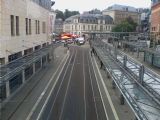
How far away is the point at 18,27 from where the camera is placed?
31.5 m

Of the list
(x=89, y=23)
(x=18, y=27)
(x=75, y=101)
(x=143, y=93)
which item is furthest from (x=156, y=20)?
(x=89, y=23)

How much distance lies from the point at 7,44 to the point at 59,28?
142169 mm

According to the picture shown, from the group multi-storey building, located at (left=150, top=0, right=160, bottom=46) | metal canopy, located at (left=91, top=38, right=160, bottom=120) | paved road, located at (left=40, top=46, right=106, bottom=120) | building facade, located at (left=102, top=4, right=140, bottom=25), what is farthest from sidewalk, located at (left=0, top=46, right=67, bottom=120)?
building facade, located at (left=102, top=4, right=140, bottom=25)

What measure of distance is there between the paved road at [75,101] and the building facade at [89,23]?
4191 inches

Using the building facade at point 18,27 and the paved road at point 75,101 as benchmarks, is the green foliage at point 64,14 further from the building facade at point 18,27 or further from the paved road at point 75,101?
the paved road at point 75,101

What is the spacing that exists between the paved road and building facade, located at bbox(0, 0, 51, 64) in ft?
15.8

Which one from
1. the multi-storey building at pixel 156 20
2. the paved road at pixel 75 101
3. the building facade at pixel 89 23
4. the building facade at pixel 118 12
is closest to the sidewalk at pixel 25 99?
the paved road at pixel 75 101

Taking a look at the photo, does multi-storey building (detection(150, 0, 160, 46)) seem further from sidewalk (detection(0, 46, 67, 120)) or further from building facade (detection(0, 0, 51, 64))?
sidewalk (detection(0, 46, 67, 120))

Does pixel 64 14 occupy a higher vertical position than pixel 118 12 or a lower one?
higher

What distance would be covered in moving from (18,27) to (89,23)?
113 metres


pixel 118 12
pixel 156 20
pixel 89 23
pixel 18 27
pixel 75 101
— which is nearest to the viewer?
pixel 75 101

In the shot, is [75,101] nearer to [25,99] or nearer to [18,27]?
[25,99]

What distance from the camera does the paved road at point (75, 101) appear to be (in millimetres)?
20956

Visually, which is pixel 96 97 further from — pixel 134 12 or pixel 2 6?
pixel 134 12
